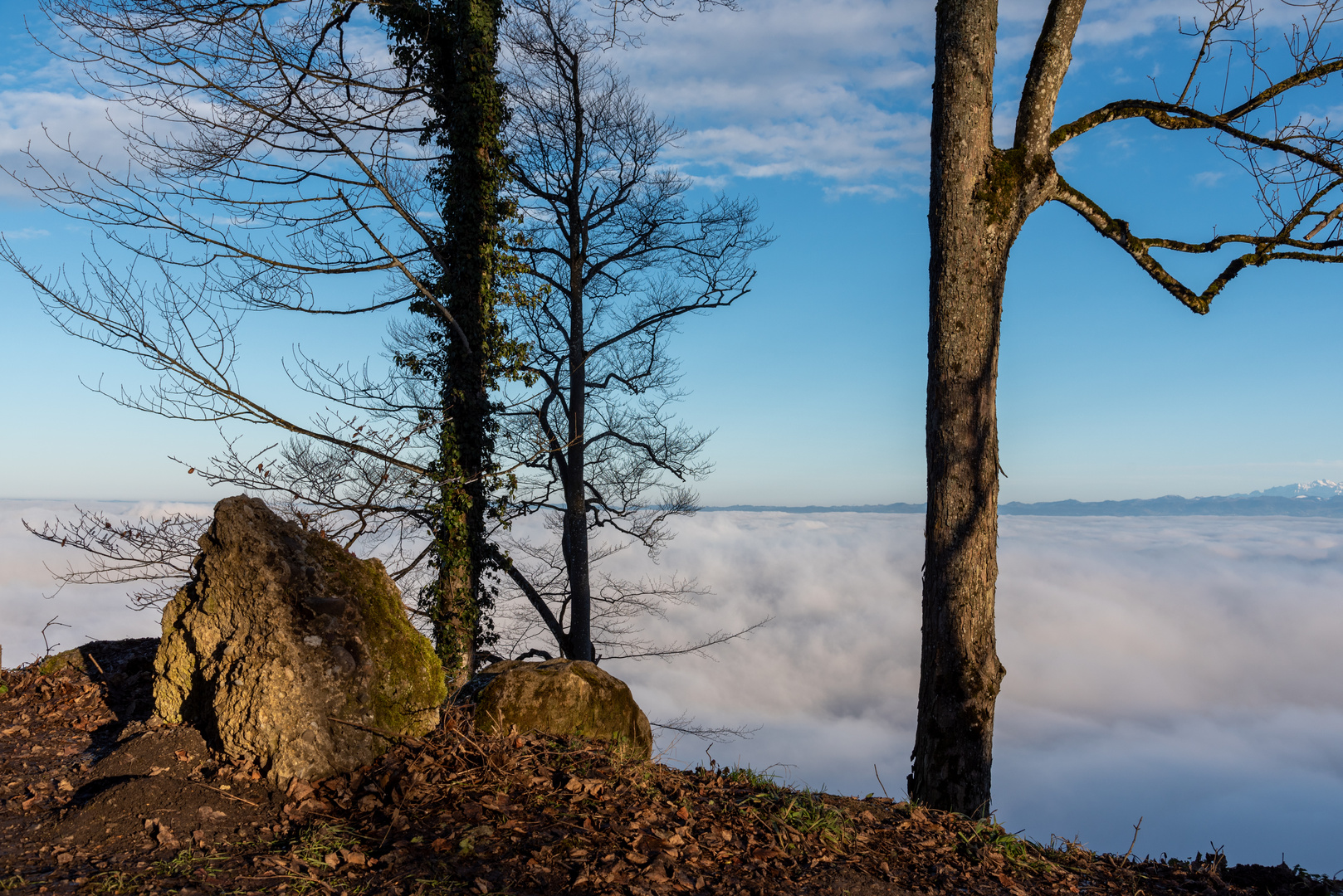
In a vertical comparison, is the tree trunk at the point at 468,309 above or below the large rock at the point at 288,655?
above

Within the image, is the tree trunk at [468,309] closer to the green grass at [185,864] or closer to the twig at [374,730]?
the twig at [374,730]

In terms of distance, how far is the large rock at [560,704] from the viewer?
5.50 metres

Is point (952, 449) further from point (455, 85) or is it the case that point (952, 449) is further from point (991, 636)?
point (455, 85)

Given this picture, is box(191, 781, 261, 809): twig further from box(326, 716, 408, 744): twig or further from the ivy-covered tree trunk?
the ivy-covered tree trunk

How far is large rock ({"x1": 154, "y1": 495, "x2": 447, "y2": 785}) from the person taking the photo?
4.64m

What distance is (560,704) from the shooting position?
18.4 feet

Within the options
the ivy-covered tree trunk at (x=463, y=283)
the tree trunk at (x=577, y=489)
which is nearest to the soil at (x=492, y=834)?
the ivy-covered tree trunk at (x=463, y=283)

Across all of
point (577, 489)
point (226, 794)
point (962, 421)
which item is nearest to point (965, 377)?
point (962, 421)

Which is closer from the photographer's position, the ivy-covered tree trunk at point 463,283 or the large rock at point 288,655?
the large rock at point 288,655

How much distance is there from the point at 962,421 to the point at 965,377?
0.38m

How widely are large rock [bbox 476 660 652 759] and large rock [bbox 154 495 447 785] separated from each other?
1.39 feet

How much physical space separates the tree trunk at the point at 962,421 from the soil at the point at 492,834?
1.10 meters

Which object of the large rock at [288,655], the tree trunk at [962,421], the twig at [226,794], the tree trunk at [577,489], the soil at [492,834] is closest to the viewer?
the soil at [492,834]

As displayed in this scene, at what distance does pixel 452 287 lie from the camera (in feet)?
35.8
